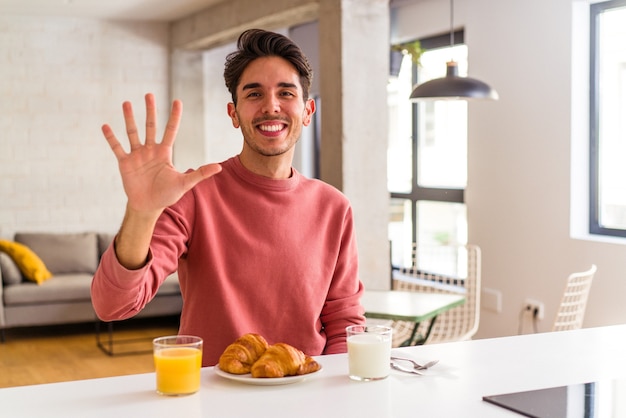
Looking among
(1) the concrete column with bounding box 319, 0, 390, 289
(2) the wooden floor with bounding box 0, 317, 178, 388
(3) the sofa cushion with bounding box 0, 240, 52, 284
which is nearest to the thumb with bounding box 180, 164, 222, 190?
(1) the concrete column with bounding box 319, 0, 390, 289

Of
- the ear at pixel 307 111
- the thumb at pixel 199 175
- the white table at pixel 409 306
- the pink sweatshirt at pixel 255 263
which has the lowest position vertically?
the white table at pixel 409 306

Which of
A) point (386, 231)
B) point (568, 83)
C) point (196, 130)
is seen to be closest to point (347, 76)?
point (386, 231)

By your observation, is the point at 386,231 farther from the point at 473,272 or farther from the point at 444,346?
the point at 444,346

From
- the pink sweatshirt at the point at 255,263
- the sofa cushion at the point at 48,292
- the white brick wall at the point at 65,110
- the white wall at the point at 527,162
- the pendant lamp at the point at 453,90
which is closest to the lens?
the pink sweatshirt at the point at 255,263

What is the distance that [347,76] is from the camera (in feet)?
15.5

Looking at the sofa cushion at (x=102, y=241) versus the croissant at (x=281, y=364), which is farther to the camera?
the sofa cushion at (x=102, y=241)

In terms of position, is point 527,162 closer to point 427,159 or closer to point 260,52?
point 427,159

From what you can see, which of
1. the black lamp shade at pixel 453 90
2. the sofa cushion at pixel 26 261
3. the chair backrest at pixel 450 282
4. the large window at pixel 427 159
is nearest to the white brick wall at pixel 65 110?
the sofa cushion at pixel 26 261

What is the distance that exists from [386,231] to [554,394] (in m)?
3.55

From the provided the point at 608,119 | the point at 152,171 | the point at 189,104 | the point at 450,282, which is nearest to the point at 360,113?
the point at 608,119

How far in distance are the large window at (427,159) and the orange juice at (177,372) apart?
4.69m

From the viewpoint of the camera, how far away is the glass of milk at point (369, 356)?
4.91ft

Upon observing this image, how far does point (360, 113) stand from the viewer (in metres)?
4.79

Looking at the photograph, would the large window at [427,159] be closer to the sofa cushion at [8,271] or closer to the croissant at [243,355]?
the sofa cushion at [8,271]
